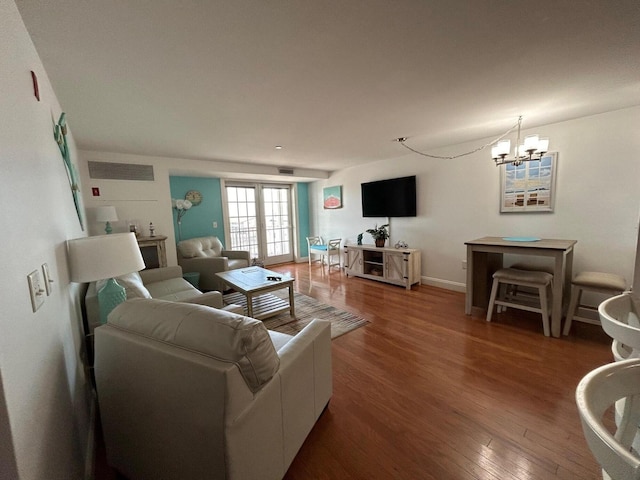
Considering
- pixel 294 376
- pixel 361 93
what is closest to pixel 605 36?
pixel 361 93

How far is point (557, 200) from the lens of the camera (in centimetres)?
300

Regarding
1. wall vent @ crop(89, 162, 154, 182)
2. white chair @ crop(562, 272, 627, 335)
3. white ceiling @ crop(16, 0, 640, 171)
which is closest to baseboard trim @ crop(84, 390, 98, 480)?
white ceiling @ crop(16, 0, 640, 171)

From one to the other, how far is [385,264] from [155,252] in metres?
3.55

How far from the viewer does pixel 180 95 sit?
6.40 feet

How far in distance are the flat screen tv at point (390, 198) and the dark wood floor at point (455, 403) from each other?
2.00 metres

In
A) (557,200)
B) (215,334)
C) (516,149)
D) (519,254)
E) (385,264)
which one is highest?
(516,149)

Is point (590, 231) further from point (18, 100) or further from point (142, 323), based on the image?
point (18, 100)

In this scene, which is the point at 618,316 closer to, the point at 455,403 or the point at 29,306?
the point at 455,403

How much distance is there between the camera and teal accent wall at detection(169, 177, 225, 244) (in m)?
4.82

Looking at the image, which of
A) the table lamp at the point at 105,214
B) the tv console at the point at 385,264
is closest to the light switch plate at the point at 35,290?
the table lamp at the point at 105,214

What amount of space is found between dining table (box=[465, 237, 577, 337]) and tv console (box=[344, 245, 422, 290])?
1.07 meters

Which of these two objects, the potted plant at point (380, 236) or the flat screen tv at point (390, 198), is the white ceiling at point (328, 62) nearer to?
the flat screen tv at point (390, 198)

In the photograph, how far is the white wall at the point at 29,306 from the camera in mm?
692

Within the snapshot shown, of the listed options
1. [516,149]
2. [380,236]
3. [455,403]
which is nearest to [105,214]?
[380,236]
